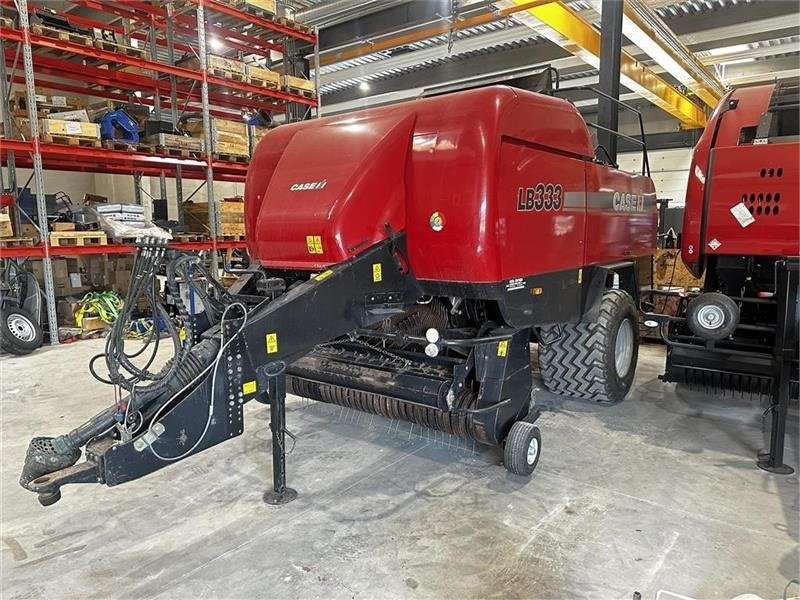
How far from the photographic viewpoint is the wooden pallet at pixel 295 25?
875cm

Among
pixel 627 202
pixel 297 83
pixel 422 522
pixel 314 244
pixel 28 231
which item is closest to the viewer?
pixel 422 522

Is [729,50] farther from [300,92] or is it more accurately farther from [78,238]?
[78,238]

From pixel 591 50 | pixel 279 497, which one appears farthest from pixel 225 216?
pixel 279 497

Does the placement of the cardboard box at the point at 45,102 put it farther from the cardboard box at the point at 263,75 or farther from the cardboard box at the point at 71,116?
the cardboard box at the point at 263,75

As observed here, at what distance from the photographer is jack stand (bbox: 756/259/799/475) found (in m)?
3.33

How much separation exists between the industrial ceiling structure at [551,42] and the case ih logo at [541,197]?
4174 mm

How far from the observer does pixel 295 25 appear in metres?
8.88

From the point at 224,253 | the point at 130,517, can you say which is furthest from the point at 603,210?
the point at 224,253

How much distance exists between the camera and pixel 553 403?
4562mm

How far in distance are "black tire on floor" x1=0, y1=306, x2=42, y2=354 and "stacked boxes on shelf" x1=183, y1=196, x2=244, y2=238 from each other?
2909mm

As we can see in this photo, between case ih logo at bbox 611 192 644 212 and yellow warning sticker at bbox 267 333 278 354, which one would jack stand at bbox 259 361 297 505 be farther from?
case ih logo at bbox 611 192 644 212

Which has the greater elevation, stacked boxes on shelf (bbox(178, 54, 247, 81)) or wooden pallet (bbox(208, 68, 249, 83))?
stacked boxes on shelf (bbox(178, 54, 247, 81))

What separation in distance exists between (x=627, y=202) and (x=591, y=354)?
4.07 feet

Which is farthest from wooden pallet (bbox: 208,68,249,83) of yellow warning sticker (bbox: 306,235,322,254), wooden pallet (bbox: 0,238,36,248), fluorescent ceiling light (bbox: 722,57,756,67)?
fluorescent ceiling light (bbox: 722,57,756,67)
